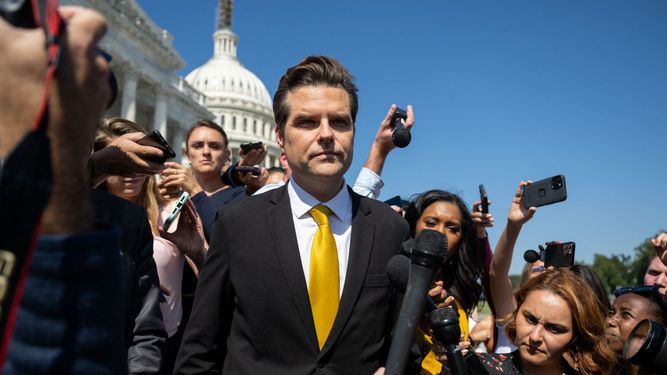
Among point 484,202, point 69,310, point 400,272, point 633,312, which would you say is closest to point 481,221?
point 484,202

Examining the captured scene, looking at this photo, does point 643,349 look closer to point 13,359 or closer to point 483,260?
point 483,260

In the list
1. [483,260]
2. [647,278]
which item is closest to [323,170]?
[483,260]

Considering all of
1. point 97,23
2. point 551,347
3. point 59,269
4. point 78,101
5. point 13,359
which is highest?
point 97,23

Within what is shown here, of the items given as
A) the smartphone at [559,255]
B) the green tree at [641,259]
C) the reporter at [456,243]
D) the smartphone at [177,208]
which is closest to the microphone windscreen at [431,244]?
the smartphone at [177,208]

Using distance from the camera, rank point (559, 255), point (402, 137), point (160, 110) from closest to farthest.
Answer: point (402, 137) → point (559, 255) → point (160, 110)

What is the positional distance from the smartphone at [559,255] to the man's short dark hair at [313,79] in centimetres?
221

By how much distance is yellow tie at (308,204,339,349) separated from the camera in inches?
78.4

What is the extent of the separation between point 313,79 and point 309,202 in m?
0.51

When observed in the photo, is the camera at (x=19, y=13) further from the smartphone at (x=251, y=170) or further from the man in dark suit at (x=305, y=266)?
the smartphone at (x=251, y=170)

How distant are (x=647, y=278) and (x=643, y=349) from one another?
254 centimetres

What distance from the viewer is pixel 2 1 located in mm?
777

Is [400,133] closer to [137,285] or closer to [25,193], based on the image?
[137,285]

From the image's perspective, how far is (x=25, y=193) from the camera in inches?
29.9

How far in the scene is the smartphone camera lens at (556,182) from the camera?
3.29 metres
